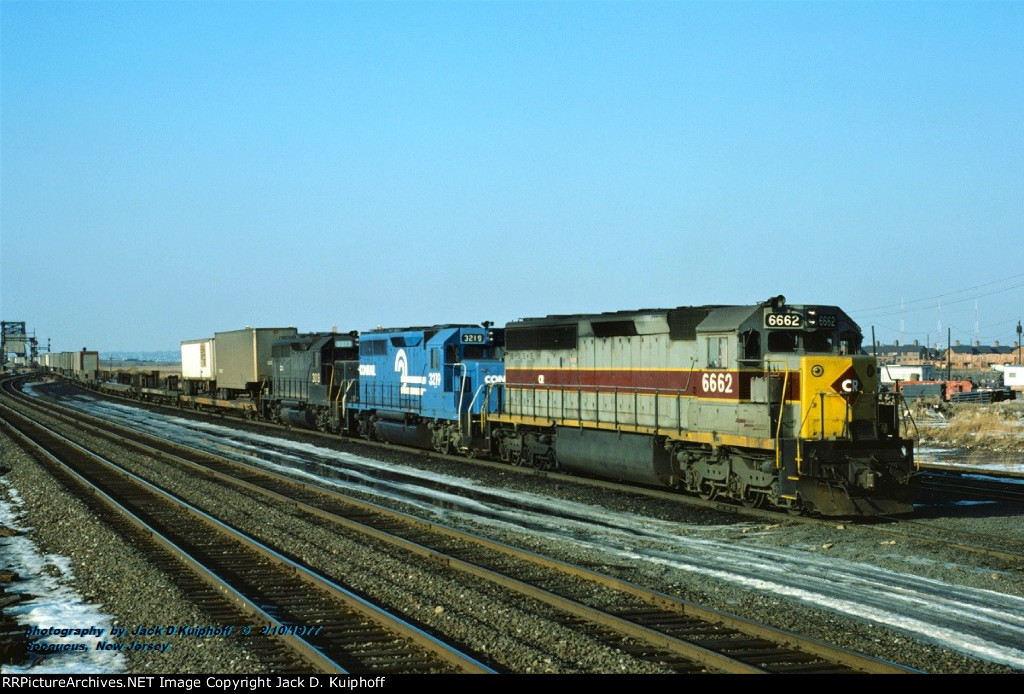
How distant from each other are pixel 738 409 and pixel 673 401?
200 centimetres

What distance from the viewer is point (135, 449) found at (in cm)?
2845

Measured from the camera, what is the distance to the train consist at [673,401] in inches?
577

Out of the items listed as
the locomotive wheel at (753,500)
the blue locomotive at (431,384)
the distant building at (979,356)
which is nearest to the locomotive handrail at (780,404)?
the locomotive wheel at (753,500)

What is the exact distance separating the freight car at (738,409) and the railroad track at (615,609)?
5.11 meters

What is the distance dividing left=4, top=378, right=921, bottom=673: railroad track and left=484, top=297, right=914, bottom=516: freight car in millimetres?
5108

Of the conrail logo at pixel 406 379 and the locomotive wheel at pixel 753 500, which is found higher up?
the conrail logo at pixel 406 379

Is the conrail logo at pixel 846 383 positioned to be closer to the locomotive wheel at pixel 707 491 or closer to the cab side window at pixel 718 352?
the cab side window at pixel 718 352

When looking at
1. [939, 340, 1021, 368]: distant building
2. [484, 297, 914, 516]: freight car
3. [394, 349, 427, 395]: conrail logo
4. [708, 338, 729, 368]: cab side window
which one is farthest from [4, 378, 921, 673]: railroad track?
[939, 340, 1021, 368]: distant building

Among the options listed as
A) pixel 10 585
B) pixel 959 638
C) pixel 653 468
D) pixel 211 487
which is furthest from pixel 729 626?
pixel 211 487

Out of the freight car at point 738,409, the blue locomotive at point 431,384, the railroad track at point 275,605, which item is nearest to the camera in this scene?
the railroad track at point 275,605

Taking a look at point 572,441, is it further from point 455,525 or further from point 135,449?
point 135,449

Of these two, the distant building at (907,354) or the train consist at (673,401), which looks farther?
the distant building at (907,354)

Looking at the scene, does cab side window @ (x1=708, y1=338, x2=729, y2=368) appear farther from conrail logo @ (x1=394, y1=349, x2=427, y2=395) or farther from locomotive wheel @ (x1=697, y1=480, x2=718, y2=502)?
conrail logo @ (x1=394, y1=349, x2=427, y2=395)

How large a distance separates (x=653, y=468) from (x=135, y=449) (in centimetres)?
1740
